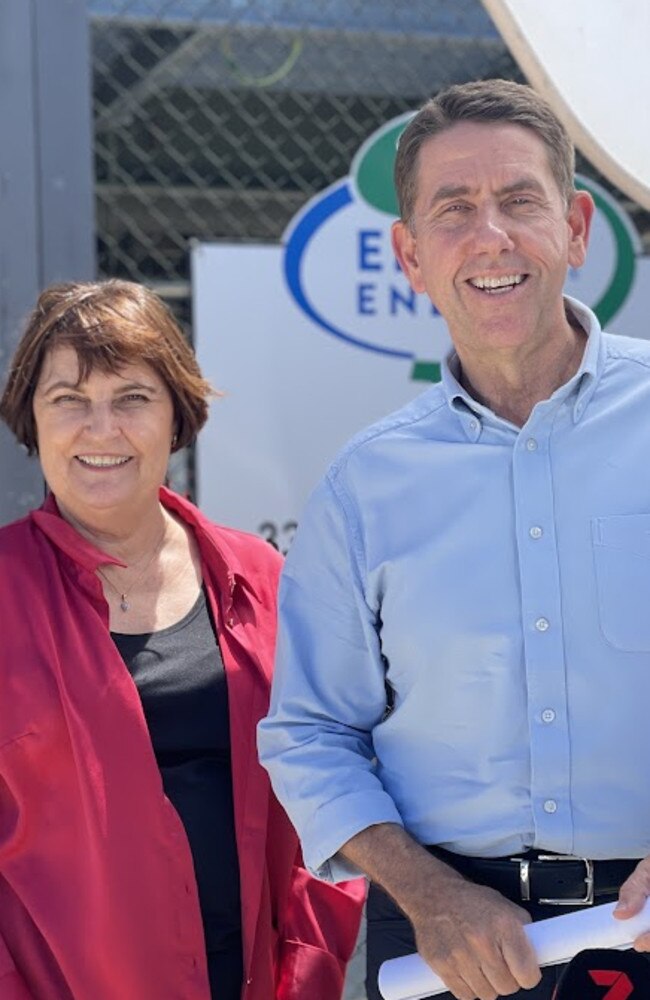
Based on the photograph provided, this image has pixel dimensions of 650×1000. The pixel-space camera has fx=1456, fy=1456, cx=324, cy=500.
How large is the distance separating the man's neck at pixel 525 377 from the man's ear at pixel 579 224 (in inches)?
5.3

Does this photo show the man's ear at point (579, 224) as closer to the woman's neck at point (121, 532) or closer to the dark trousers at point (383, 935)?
the woman's neck at point (121, 532)

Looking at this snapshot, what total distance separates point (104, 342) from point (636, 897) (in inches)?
49.9

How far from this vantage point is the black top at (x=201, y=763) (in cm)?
230

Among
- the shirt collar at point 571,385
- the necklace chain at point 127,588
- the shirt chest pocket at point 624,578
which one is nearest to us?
the shirt chest pocket at point 624,578

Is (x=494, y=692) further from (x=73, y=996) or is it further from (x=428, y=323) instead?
(x=428, y=323)

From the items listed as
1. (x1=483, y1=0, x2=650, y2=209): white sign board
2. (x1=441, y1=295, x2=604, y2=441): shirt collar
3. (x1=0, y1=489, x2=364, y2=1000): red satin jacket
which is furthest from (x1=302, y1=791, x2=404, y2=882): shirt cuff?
(x1=483, y1=0, x2=650, y2=209): white sign board

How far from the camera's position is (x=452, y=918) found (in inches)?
72.1

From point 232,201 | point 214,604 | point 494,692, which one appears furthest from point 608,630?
point 232,201

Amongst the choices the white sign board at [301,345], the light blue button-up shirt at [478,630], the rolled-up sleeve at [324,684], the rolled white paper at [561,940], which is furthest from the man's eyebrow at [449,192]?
the white sign board at [301,345]

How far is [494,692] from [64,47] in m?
1.98

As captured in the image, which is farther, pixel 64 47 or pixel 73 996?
pixel 64 47

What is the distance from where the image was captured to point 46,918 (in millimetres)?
2205

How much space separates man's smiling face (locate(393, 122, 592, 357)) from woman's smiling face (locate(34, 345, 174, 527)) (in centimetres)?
64

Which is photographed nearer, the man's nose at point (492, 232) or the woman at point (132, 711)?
the man's nose at point (492, 232)
